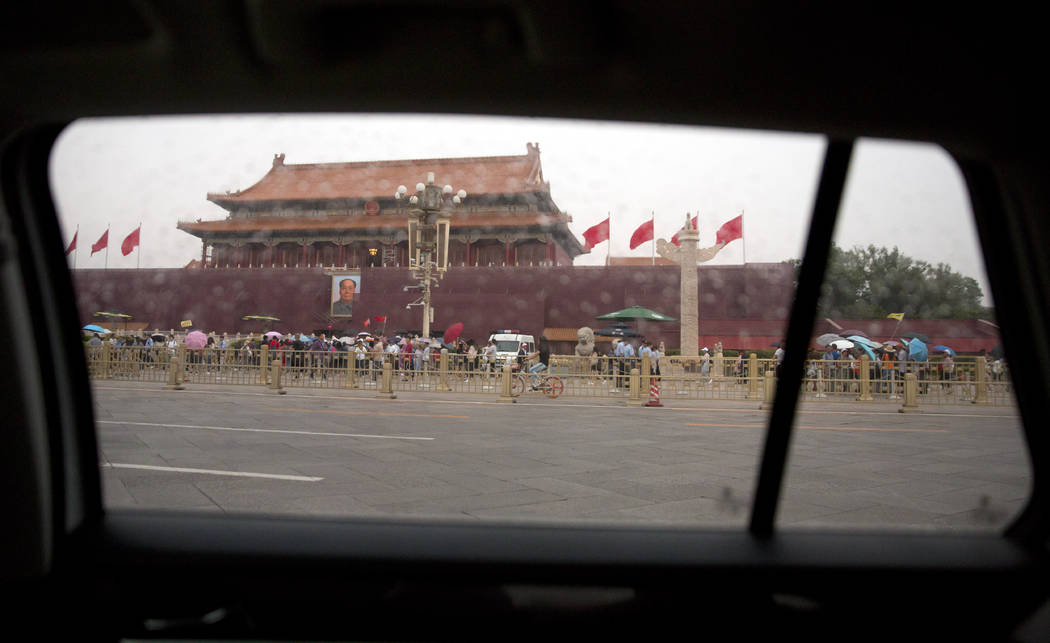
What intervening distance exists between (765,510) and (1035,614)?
20.2 inches

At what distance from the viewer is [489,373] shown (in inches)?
432

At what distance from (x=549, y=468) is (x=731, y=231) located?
7.08ft

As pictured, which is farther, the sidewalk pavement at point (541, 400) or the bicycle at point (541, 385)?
the bicycle at point (541, 385)

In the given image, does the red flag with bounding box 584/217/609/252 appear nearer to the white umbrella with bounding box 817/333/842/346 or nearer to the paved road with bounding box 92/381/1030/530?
the paved road with bounding box 92/381/1030/530

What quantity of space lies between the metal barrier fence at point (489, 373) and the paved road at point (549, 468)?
10.8ft

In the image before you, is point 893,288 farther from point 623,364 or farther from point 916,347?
point 623,364

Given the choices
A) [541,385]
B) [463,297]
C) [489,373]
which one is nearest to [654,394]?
[541,385]

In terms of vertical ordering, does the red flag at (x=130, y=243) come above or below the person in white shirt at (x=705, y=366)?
above

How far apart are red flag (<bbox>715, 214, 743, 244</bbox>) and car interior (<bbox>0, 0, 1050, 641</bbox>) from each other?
1.73 ft

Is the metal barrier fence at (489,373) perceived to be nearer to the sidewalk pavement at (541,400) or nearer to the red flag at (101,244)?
the sidewalk pavement at (541,400)

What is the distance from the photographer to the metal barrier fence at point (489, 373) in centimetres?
923

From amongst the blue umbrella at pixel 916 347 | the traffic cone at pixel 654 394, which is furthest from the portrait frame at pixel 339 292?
the blue umbrella at pixel 916 347

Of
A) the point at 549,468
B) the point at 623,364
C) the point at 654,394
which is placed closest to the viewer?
the point at 549,468

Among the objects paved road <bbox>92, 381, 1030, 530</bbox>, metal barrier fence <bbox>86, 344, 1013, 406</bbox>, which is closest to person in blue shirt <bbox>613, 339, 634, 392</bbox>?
metal barrier fence <bbox>86, 344, 1013, 406</bbox>
